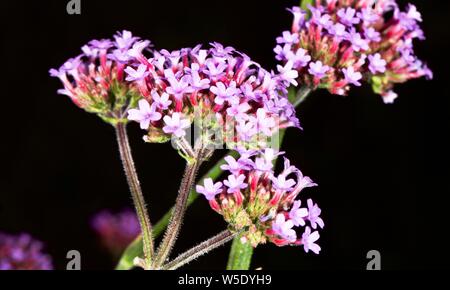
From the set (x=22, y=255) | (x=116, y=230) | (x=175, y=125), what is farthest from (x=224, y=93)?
(x=116, y=230)

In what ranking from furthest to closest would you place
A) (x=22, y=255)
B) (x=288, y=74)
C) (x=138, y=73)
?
(x=22, y=255) < (x=288, y=74) < (x=138, y=73)

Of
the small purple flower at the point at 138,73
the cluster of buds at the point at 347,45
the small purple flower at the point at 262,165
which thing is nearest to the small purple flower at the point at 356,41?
the cluster of buds at the point at 347,45

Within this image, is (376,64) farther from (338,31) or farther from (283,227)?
(283,227)

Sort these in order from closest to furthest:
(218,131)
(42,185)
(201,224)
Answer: (218,131) < (201,224) < (42,185)

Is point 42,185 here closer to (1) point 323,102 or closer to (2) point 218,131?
(1) point 323,102

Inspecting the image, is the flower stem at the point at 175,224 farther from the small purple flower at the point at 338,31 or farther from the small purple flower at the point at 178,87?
the small purple flower at the point at 338,31
